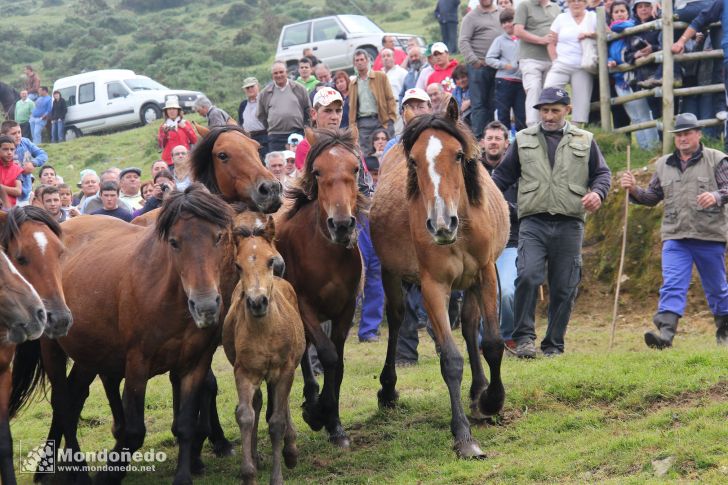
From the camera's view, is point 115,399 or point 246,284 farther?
point 115,399

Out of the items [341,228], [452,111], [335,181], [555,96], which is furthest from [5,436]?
[555,96]

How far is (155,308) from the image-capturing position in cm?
826

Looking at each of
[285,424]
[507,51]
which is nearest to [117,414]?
[285,424]

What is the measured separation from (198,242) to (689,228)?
564cm

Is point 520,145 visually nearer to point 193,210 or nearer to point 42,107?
point 193,210

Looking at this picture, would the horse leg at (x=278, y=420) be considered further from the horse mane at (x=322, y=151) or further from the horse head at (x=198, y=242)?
the horse mane at (x=322, y=151)

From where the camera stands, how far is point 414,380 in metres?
11.1

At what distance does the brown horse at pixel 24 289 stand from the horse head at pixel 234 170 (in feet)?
5.00

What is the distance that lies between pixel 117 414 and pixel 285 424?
205cm

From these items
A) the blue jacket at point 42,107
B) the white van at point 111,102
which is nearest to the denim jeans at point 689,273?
the white van at point 111,102

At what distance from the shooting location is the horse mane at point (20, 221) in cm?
821

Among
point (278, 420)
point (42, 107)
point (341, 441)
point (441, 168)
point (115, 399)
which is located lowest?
point (341, 441)

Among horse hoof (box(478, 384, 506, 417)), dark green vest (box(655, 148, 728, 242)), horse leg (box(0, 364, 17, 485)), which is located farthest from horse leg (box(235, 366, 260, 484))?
dark green vest (box(655, 148, 728, 242))

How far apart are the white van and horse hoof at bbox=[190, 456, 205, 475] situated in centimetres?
2506
